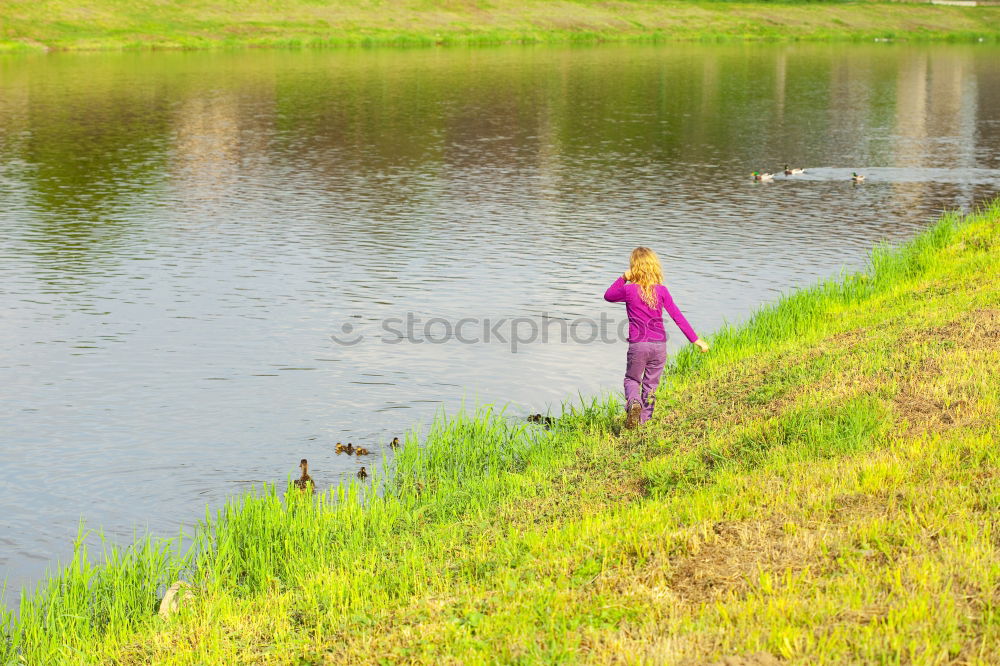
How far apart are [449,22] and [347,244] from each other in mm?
80606

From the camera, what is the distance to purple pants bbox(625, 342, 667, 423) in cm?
1339

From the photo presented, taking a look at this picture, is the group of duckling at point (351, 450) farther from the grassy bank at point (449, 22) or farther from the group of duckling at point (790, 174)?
the grassy bank at point (449, 22)

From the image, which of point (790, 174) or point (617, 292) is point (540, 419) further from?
point (790, 174)

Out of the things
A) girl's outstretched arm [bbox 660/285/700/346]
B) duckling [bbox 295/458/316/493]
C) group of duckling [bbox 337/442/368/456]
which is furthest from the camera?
group of duckling [bbox 337/442/368/456]

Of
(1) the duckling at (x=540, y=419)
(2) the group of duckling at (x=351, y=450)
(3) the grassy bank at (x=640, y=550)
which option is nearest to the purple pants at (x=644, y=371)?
(3) the grassy bank at (x=640, y=550)

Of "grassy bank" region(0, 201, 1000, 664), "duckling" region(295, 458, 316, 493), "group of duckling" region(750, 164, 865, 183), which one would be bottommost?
"duckling" region(295, 458, 316, 493)

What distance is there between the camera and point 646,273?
43.2 feet

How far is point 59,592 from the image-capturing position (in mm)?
10047

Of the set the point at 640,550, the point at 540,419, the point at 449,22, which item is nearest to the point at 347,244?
the point at 540,419

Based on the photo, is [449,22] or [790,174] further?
[449,22]

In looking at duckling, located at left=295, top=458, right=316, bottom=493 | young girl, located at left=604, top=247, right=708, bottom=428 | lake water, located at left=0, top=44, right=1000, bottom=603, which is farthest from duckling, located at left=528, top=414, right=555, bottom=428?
duckling, located at left=295, top=458, right=316, bottom=493

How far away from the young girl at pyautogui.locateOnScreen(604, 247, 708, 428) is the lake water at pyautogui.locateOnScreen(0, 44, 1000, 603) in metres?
2.61

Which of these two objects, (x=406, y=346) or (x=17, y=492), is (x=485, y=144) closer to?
(x=406, y=346)

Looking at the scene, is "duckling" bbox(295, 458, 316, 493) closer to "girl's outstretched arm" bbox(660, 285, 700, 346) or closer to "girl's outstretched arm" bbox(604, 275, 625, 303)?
"girl's outstretched arm" bbox(604, 275, 625, 303)
